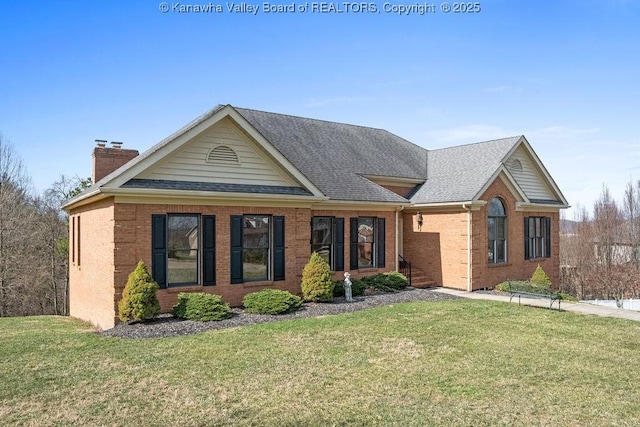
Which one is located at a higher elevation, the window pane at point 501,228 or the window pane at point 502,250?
the window pane at point 501,228

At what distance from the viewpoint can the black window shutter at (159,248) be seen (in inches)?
514

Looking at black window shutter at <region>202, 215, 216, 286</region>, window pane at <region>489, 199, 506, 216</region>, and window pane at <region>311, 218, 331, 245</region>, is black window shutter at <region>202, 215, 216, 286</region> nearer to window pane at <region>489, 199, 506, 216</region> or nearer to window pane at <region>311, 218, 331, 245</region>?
window pane at <region>311, 218, 331, 245</region>

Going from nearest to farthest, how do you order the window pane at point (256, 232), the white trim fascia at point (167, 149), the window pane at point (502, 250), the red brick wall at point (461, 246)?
the white trim fascia at point (167, 149) → the window pane at point (256, 232) → the red brick wall at point (461, 246) → the window pane at point (502, 250)

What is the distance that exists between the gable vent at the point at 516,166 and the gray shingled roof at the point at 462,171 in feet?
4.09

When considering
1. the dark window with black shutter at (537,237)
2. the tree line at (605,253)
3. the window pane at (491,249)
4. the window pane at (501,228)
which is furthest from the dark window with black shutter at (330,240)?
the tree line at (605,253)

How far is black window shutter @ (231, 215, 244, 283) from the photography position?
1453 centimetres

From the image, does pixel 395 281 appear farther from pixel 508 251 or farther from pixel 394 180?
pixel 508 251

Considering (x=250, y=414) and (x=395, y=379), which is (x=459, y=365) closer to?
(x=395, y=379)

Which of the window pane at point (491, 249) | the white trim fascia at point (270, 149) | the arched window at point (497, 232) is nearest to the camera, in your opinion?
the white trim fascia at point (270, 149)

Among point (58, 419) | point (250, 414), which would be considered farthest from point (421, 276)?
point (58, 419)

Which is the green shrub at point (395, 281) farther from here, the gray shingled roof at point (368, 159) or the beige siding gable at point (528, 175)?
the beige siding gable at point (528, 175)

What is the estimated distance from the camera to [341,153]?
22.6 meters

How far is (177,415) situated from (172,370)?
2.05m

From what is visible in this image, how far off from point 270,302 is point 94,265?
6.10 m
